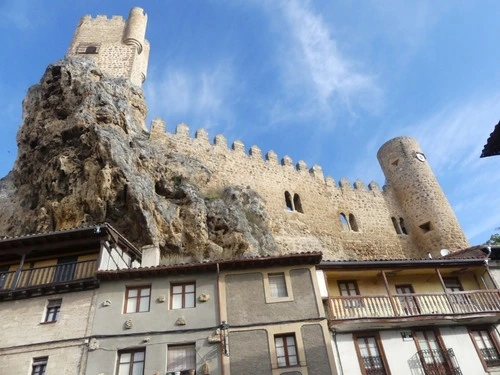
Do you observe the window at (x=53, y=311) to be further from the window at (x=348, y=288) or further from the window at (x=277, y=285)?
the window at (x=348, y=288)

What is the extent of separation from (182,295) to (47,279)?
448cm

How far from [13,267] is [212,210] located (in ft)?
33.8

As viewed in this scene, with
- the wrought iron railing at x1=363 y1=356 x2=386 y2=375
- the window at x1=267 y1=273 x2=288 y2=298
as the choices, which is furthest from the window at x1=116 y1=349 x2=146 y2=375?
the wrought iron railing at x1=363 y1=356 x2=386 y2=375

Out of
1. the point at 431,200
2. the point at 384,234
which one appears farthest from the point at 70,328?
the point at 431,200

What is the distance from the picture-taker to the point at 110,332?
13.5 meters

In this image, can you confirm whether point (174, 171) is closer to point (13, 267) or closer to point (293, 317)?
point (13, 267)

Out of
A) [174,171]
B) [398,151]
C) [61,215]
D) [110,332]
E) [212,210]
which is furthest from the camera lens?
[398,151]

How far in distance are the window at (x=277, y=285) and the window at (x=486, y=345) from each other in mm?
6096

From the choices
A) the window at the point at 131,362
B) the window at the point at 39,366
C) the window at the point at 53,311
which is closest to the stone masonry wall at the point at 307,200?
the window at the point at 53,311

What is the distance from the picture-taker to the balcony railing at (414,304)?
14219 mm

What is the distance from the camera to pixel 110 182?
2119 cm

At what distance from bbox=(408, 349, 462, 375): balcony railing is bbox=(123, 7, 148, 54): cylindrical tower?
98.3 ft

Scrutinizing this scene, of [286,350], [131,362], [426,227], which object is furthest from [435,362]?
[426,227]

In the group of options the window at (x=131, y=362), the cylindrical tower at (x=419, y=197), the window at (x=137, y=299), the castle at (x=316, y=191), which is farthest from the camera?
the cylindrical tower at (x=419, y=197)
